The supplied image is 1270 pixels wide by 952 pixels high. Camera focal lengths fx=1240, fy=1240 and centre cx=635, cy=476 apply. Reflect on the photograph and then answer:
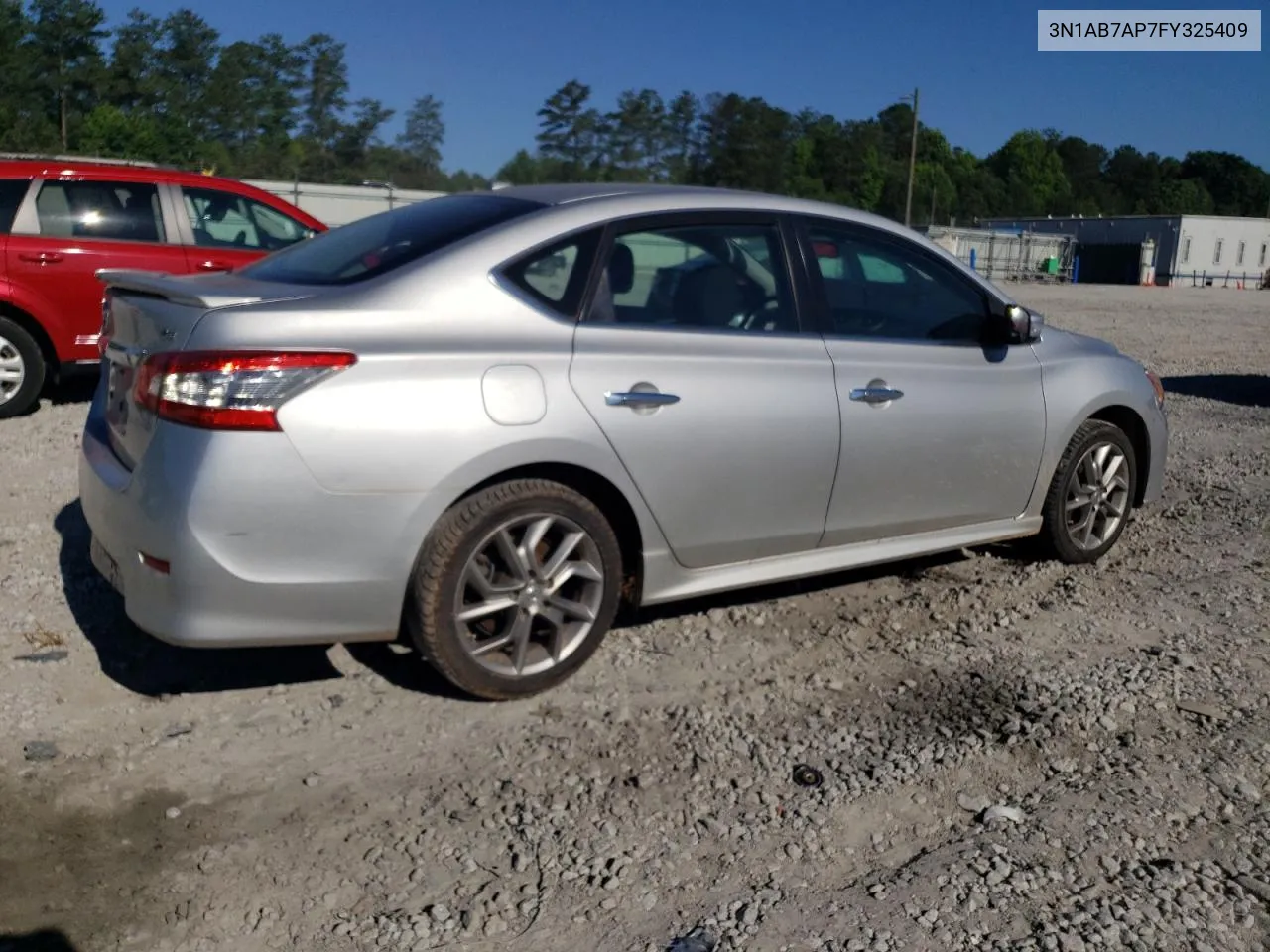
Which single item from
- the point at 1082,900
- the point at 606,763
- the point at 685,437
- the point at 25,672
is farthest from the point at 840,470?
the point at 25,672

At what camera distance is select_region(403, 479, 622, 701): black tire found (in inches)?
148

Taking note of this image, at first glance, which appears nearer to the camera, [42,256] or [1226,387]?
[42,256]

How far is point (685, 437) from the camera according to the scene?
4.13m

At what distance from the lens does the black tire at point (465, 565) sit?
375 centimetres

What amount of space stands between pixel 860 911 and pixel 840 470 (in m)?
1.93

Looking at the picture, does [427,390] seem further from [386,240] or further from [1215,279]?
[1215,279]

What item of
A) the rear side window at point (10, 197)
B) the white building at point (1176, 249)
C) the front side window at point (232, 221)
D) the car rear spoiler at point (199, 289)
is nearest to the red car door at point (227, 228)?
the front side window at point (232, 221)

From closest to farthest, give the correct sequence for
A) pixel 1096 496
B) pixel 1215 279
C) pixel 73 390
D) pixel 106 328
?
pixel 106 328 < pixel 1096 496 < pixel 73 390 < pixel 1215 279

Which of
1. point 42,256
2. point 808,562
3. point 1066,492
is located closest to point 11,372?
point 42,256

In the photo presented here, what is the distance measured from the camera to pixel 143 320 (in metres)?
3.84

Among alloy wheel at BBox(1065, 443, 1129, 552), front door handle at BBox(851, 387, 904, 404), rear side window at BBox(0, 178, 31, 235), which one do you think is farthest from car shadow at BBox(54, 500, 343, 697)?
rear side window at BBox(0, 178, 31, 235)

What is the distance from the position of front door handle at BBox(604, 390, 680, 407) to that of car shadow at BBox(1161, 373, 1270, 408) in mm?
8759

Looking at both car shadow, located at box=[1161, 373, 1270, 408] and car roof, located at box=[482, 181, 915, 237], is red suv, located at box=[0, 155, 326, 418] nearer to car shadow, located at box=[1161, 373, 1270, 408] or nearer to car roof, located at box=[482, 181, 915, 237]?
car roof, located at box=[482, 181, 915, 237]

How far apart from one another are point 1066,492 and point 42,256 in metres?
6.77
